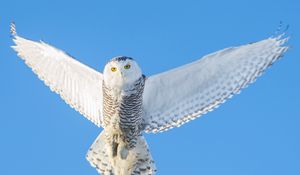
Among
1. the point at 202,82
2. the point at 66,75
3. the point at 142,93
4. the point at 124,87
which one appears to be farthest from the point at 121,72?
the point at 66,75

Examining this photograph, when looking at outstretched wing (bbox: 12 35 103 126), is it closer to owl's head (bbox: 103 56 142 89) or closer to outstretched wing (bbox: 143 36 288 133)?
outstretched wing (bbox: 143 36 288 133)

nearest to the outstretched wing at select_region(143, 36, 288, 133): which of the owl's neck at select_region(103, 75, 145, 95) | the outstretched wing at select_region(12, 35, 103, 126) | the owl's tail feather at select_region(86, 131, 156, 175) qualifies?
the owl's tail feather at select_region(86, 131, 156, 175)

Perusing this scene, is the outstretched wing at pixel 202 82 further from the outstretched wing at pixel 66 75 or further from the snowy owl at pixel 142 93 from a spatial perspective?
the outstretched wing at pixel 66 75

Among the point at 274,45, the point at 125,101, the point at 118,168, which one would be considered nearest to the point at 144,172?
the point at 118,168

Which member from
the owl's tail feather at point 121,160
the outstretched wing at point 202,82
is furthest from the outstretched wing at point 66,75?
the outstretched wing at point 202,82

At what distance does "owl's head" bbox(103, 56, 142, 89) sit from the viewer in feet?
48.0

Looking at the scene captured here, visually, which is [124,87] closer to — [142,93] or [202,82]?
[142,93]

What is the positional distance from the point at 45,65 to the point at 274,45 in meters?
3.97

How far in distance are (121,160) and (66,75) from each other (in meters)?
1.86

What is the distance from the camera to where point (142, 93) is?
1541cm

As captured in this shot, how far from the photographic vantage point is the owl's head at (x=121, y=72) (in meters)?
14.6

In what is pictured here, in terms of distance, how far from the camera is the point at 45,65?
54.9ft

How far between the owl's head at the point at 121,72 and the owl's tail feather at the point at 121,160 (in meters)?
1.42

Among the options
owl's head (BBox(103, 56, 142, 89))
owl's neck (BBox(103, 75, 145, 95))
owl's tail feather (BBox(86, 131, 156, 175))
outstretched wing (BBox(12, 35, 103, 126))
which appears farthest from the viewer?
outstretched wing (BBox(12, 35, 103, 126))
